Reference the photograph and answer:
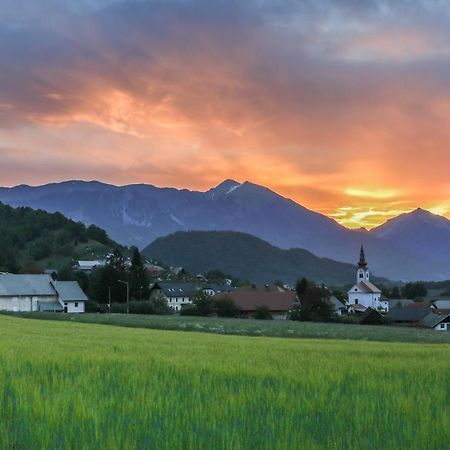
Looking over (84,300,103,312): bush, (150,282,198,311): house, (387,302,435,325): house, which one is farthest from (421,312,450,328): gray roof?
(150,282,198,311): house

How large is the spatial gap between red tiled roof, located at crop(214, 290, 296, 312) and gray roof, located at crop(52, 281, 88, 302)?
93.6 feet

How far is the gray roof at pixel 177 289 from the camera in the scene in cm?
16175

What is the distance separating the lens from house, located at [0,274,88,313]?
376ft

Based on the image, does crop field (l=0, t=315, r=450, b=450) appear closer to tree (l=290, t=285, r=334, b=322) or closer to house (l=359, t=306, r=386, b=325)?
tree (l=290, t=285, r=334, b=322)

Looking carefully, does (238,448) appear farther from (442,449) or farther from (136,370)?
(136,370)

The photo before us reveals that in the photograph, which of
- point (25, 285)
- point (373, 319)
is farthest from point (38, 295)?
point (373, 319)

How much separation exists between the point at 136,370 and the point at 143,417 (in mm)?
5854

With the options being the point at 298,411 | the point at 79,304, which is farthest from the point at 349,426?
the point at 79,304

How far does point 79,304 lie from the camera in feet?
378

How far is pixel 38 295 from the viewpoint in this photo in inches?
4633

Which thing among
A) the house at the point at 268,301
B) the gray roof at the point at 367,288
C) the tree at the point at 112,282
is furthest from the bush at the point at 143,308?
the gray roof at the point at 367,288

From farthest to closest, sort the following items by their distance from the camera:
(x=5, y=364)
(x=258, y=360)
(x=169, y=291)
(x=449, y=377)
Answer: (x=169, y=291), (x=258, y=360), (x=5, y=364), (x=449, y=377)

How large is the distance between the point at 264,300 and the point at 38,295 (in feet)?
142

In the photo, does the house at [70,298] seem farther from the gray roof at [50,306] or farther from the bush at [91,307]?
the bush at [91,307]
